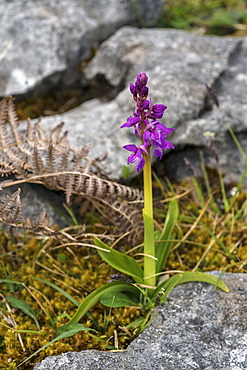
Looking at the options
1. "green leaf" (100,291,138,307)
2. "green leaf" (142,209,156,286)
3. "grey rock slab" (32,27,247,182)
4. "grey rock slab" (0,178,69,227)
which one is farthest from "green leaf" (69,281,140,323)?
"grey rock slab" (32,27,247,182)

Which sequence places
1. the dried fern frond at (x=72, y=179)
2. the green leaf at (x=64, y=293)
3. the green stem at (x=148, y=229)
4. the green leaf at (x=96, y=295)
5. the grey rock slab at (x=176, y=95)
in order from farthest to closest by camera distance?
the grey rock slab at (x=176, y=95)
the dried fern frond at (x=72, y=179)
the green leaf at (x=64, y=293)
the green leaf at (x=96, y=295)
the green stem at (x=148, y=229)

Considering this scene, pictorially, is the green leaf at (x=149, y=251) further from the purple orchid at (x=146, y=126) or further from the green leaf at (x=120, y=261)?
the purple orchid at (x=146, y=126)

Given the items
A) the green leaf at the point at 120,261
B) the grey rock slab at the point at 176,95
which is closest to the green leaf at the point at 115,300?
the green leaf at the point at 120,261

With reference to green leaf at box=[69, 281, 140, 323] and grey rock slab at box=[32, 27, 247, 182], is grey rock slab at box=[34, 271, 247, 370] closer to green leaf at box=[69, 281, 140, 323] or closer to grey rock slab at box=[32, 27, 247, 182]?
green leaf at box=[69, 281, 140, 323]

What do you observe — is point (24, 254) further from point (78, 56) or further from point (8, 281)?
point (78, 56)

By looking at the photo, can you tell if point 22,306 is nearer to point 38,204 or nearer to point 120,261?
point 120,261

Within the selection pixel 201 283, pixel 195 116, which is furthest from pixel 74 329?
pixel 195 116
